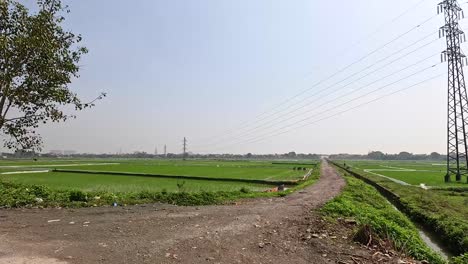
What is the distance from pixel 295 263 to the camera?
30.2 feet

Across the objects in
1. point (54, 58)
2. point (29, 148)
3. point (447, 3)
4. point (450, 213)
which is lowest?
point (450, 213)

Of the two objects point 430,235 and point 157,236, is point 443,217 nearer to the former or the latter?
point 430,235

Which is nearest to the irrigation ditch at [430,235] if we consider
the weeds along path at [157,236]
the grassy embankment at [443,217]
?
the grassy embankment at [443,217]

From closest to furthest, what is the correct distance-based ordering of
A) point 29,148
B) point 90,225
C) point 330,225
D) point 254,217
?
point 90,225, point 330,225, point 254,217, point 29,148

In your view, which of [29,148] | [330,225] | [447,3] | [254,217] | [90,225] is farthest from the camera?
[447,3]

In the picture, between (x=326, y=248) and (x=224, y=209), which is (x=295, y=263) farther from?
(x=224, y=209)

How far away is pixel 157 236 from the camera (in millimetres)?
11070

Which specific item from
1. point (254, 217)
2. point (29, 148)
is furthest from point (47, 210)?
point (254, 217)

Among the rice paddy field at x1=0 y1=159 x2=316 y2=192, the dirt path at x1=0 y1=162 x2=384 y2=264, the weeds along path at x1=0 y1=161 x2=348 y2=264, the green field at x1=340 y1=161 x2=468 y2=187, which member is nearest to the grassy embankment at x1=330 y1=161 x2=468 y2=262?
the dirt path at x1=0 y1=162 x2=384 y2=264

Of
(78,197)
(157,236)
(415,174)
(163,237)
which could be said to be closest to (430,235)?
(163,237)

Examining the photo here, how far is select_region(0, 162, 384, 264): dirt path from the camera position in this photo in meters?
9.20

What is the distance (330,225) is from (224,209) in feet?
16.1

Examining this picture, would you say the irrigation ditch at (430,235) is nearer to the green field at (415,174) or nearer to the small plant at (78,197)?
the small plant at (78,197)

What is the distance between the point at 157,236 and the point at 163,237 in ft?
0.71
